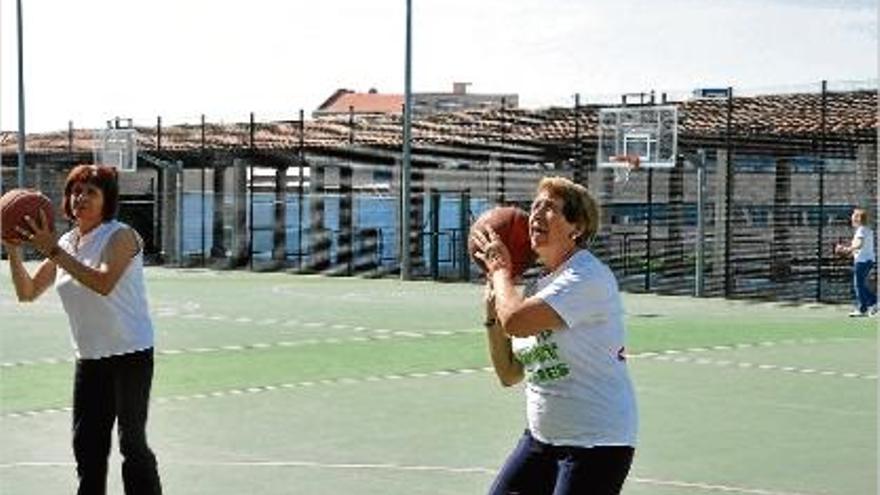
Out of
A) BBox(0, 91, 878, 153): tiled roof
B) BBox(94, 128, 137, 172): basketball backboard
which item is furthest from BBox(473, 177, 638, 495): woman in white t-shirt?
BBox(94, 128, 137, 172): basketball backboard

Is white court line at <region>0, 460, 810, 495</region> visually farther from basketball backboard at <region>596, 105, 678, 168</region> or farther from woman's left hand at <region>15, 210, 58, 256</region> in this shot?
basketball backboard at <region>596, 105, 678, 168</region>

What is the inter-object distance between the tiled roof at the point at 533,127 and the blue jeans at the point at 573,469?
86.8 feet

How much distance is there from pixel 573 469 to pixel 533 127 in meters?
32.6

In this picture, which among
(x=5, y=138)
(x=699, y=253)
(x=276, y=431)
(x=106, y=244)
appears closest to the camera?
(x=106, y=244)

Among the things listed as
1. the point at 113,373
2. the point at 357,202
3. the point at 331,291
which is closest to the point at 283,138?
the point at 357,202

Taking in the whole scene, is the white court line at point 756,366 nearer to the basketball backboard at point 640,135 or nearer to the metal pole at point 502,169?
the basketball backboard at point 640,135

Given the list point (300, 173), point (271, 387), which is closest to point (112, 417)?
point (271, 387)

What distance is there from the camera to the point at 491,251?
222 inches

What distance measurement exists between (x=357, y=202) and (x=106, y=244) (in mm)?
37090

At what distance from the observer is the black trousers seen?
739 cm

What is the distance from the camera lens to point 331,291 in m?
31.0

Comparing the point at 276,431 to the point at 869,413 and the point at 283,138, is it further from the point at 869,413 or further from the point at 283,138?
the point at 283,138

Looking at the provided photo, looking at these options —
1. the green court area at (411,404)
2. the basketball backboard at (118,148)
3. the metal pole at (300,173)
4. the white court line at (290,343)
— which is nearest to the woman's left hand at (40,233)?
the green court area at (411,404)

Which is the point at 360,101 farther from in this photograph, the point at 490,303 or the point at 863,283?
the point at 490,303
